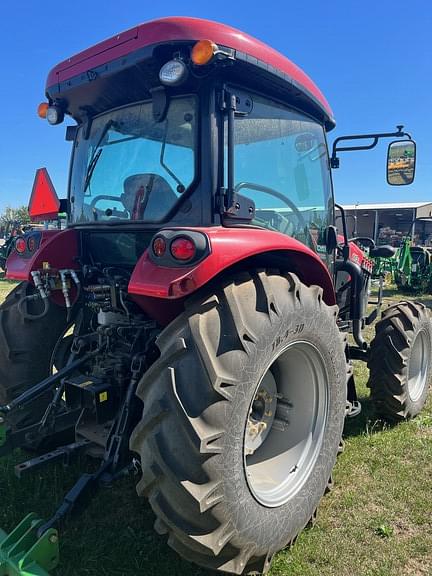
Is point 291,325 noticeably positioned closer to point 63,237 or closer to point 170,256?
point 170,256

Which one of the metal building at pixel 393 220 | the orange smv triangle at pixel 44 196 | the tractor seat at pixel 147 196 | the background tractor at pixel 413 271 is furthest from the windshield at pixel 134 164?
the metal building at pixel 393 220

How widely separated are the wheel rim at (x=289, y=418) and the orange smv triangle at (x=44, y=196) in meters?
1.71

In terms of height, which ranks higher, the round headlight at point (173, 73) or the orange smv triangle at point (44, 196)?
the round headlight at point (173, 73)

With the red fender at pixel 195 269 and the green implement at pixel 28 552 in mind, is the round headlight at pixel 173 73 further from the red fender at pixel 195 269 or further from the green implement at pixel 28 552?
the green implement at pixel 28 552

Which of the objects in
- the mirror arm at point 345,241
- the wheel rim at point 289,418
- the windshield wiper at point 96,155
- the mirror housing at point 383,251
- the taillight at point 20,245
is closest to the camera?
the wheel rim at point 289,418

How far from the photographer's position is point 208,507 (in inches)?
71.7

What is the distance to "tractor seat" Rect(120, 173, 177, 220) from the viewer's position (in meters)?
2.44

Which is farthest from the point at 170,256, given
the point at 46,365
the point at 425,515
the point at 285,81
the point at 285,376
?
the point at 425,515

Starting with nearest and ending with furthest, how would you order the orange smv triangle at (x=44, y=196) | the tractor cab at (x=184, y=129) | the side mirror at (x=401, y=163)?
1. the tractor cab at (x=184, y=129)
2. the orange smv triangle at (x=44, y=196)
3. the side mirror at (x=401, y=163)

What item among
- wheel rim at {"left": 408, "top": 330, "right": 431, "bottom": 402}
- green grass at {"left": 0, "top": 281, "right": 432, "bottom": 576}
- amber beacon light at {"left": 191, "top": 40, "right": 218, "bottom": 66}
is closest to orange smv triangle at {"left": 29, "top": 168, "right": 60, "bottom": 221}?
amber beacon light at {"left": 191, "top": 40, "right": 218, "bottom": 66}

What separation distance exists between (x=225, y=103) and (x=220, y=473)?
1.70 m

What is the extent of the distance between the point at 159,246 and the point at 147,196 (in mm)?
635

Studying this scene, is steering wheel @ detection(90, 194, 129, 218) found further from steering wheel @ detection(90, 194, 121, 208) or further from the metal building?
the metal building

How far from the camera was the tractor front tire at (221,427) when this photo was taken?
5.97 feet
